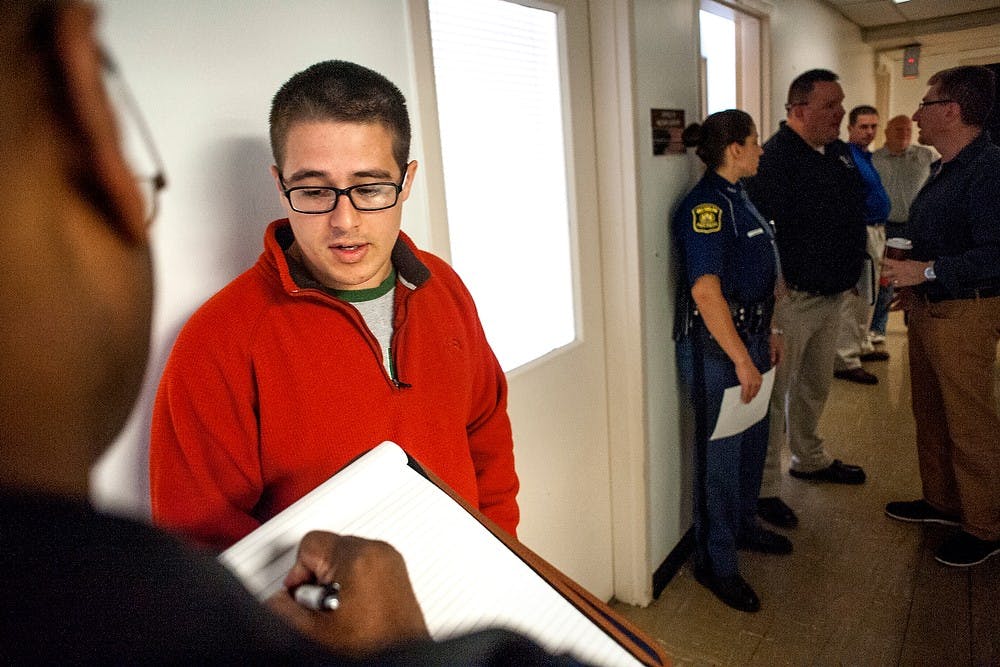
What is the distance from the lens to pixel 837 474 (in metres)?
3.13

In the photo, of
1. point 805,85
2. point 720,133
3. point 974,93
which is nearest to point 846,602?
point 720,133

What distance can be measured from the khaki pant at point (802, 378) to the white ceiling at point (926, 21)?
3244mm

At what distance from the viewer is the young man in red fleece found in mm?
928

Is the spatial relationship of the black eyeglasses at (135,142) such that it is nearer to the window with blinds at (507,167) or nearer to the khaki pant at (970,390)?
A: the window with blinds at (507,167)

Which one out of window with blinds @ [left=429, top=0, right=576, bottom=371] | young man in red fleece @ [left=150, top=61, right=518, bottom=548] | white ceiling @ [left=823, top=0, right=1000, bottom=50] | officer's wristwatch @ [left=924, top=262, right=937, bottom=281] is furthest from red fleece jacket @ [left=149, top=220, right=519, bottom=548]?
white ceiling @ [left=823, top=0, right=1000, bottom=50]

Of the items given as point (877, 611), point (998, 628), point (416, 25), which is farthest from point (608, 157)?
point (998, 628)

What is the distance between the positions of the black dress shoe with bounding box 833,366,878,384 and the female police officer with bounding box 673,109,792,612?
2.41 meters

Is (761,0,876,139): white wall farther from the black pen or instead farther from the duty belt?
the black pen

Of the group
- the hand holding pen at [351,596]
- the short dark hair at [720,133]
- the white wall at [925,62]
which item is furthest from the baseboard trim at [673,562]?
the white wall at [925,62]

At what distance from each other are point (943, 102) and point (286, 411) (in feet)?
8.66

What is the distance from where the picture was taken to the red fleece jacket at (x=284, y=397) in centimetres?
92

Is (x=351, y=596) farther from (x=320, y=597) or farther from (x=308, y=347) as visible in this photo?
(x=308, y=347)

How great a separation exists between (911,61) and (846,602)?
21.8ft

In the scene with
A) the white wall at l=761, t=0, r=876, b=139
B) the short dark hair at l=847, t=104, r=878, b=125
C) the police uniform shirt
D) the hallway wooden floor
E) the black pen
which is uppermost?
the white wall at l=761, t=0, r=876, b=139
